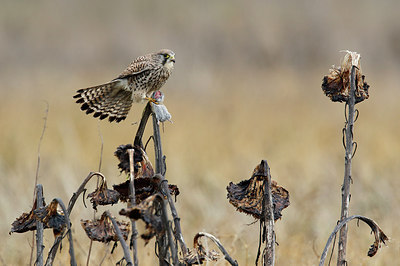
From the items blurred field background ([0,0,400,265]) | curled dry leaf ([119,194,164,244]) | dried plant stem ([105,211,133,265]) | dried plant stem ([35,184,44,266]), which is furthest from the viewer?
blurred field background ([0,0,400,265])

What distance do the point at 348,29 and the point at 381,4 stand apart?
2159 millimetres

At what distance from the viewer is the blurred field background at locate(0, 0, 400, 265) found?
4285 millimetres

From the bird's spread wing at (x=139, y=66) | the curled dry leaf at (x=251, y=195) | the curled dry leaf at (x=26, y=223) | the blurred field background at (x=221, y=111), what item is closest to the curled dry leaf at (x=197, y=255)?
the curled dry leaf at (x=251, y=195)

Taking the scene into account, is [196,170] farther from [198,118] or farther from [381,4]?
[381,4]

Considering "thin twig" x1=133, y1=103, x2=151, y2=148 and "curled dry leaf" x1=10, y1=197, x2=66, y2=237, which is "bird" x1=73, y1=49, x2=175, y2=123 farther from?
"curled dry leaf" x1=10, y1=197, x2=66, y2=237

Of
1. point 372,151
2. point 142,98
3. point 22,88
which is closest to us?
point 142,98

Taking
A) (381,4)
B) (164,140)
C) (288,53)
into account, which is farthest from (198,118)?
(381,4)

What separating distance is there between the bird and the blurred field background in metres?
0.40

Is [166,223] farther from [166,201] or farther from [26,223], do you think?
[26,223]

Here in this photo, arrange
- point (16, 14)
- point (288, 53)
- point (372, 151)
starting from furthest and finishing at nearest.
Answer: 1. point (16, 14)
2. point (288, 53)
3. point (372, 151)

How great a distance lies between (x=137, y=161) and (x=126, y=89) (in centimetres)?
79

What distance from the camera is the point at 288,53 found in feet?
37.9

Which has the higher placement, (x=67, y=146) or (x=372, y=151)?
(x=372, y=151)

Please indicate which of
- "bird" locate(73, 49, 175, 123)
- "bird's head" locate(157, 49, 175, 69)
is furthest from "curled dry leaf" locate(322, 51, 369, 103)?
"bird's head" locate(157, 49, 175, 69)
